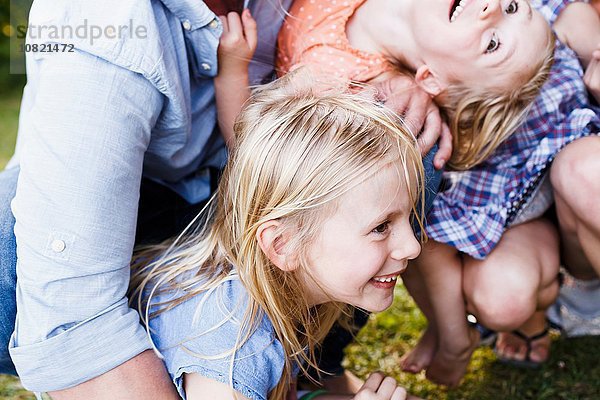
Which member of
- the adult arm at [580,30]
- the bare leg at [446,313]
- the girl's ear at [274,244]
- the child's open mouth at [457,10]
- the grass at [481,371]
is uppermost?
the child's open mouth at [457,10]

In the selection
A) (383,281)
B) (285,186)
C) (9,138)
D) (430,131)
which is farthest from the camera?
(9,138)

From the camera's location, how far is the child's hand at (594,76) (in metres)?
1.94

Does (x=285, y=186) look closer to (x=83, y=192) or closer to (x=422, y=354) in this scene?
(x=83, y=192)

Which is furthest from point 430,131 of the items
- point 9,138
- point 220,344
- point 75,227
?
point 9,138

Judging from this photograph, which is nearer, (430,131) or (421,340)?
(430,131)

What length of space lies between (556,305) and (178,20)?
4.51 ft

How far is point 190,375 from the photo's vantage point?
4.90ft

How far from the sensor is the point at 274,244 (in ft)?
4.91

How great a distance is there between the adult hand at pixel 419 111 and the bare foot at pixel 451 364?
1.81 ft

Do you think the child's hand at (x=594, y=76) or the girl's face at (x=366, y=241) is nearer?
the girl's face at (x=366, y=241)

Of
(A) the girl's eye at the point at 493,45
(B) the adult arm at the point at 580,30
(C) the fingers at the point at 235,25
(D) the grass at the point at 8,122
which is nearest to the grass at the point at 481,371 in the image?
(B) the adult arm at the point at 580,30

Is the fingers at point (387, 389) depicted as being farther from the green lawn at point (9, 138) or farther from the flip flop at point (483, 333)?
the green lawn at point (9, 138)

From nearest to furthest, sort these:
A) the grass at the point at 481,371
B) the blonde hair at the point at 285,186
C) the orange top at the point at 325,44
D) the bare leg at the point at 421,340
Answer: the blonde hair at the point at 285,186 → the orange top at the point at 325,44 → the bare leg at the point at 421,340 → the grass at the point at 481,371

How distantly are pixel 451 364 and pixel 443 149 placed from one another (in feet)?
2.10
